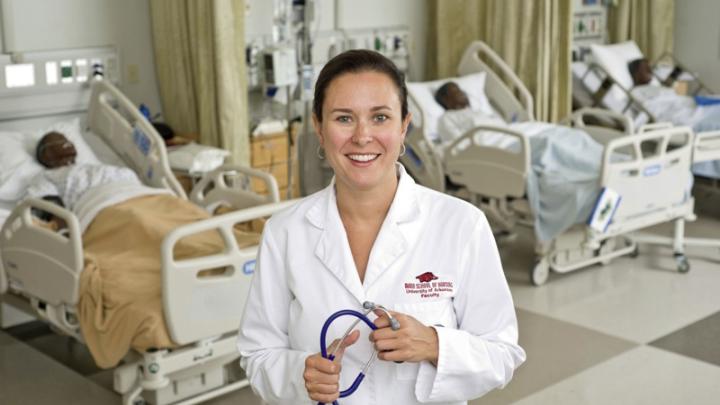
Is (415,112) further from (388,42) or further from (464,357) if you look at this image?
(464,357)

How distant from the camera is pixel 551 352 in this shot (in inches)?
173

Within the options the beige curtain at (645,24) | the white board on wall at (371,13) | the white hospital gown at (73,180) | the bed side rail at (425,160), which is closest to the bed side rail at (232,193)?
the white hospital gown at (73,180)

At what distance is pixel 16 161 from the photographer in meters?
4.50

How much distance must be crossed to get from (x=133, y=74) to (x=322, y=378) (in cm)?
407

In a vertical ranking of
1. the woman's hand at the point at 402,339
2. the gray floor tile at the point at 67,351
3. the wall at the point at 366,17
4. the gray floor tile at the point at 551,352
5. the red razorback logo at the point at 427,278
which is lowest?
the gray floor tile at the point at 551,352

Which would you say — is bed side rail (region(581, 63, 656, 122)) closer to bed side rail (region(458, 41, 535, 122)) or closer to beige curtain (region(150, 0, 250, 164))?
bed side rail (region(458, 41, 535, 122))

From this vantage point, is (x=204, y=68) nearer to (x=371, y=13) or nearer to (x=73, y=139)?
(x=73, y=139)

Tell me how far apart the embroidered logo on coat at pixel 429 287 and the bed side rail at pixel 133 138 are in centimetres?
287

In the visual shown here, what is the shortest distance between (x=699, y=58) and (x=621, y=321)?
170 inches

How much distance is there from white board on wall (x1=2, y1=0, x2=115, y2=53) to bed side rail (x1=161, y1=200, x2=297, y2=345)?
186 cm

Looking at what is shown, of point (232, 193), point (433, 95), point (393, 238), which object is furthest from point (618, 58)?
point (393, 238)

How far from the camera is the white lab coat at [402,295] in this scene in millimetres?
1802

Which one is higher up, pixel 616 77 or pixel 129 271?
pixel 616 77

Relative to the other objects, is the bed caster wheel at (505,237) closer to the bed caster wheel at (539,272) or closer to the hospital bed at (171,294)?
the bed caster wheel at (539,272)
